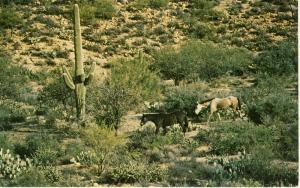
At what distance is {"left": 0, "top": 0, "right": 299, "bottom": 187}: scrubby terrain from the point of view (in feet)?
41.2

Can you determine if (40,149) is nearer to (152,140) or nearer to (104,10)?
(152,140)

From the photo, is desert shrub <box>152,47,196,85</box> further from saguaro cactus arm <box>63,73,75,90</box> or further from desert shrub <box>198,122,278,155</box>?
desert shrub <box>198,122,278,155</box>

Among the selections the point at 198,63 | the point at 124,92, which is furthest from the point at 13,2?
the point at 124,92

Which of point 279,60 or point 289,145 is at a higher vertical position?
point 289,145

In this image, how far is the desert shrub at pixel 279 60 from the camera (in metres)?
26.3

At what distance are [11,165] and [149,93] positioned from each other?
25.1 feet

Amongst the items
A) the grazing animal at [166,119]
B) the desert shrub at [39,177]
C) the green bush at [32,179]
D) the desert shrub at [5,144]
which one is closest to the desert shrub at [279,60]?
the grazing animal at [166,119]

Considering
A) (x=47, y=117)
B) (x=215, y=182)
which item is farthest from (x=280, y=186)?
(x=47, y=117)

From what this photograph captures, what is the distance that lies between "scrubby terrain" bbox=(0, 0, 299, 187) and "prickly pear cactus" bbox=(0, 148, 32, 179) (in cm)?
3

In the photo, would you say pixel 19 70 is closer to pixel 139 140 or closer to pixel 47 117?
pixel 47 117

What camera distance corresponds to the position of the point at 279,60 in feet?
90.6

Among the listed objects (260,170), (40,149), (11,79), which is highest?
(260,170)

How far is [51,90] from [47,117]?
216 centimetres

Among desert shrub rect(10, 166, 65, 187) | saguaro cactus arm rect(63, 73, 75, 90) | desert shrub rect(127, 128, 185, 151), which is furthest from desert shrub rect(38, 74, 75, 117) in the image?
desert shrub rect(10, 166, 65, 187)
